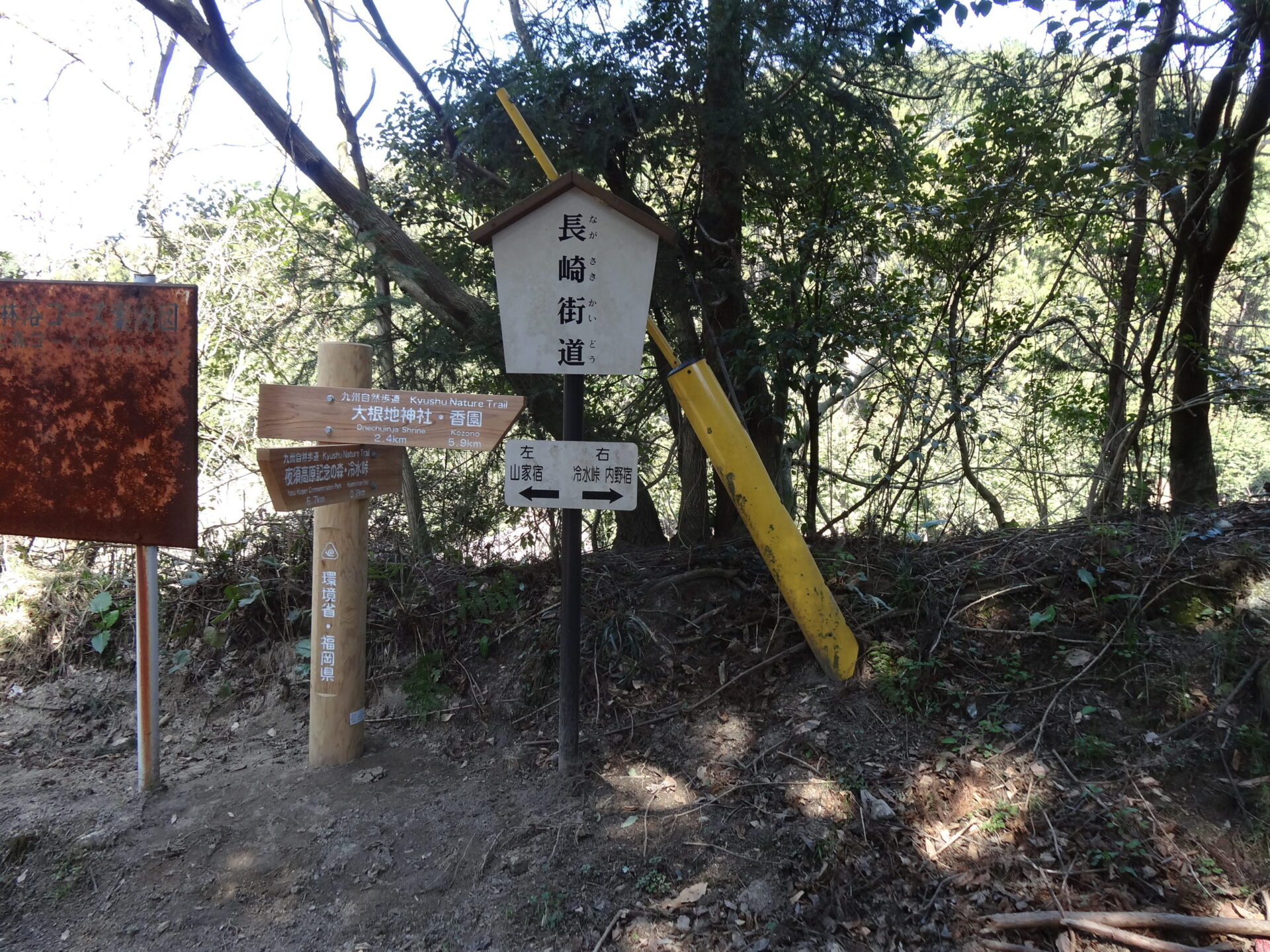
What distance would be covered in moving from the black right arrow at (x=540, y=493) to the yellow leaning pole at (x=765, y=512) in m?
0.86

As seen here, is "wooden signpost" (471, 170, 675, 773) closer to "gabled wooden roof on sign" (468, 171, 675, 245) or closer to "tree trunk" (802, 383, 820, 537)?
"gabled wooden roof on sign" (468, 171, 675, 245)

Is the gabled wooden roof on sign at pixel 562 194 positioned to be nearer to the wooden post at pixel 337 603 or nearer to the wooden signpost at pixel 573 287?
the wooden signpost at pixel 573 287

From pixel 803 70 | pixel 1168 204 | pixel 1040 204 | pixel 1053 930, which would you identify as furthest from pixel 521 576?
pixel 1168 204

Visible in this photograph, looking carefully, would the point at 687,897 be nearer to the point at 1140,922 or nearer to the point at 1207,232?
the point at 1140,922

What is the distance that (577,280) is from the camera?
334 centimetres

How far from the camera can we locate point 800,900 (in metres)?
2.80

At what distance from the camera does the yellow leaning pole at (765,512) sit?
382 cm

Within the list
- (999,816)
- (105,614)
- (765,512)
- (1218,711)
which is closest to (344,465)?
(765,512)

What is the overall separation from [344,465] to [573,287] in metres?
1.35

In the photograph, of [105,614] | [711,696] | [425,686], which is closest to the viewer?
[711,696]

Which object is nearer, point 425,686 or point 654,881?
point 654,881

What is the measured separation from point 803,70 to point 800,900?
4639 millimetres

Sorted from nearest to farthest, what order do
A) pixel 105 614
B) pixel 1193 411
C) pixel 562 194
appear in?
1. pixel 562 194
2. pixel 105 614
3. pixel 1193 411

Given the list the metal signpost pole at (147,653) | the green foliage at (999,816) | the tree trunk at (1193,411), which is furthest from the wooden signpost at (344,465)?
the tree trunk at (1193,411)
